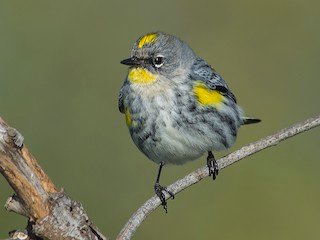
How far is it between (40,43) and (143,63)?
3.67 metres

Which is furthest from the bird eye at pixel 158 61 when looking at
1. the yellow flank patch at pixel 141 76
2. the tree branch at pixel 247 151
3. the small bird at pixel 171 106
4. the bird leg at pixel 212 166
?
the tree branch at pixel 247 151

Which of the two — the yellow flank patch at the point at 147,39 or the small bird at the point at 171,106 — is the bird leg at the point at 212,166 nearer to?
the small bird at the point at 171,106

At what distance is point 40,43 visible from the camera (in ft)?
33.8

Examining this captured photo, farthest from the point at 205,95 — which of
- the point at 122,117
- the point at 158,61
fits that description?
the point at 122,117

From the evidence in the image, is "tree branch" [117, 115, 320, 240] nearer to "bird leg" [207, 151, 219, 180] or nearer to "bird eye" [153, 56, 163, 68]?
"bird leg" [207, 151, 219, 180]

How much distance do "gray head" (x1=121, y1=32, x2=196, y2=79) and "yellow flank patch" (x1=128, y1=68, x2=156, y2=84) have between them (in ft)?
0.11

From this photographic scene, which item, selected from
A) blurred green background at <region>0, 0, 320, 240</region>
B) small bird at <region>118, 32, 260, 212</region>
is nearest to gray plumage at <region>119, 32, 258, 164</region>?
small bird at <region>118, 32, 260, 212</region>

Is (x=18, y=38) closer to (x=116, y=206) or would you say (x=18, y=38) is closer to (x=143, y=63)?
(x=116, y=206)

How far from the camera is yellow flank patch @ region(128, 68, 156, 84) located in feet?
22.7

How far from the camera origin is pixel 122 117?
30.9 ft

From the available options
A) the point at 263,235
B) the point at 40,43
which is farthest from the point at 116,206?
the point at 40,43

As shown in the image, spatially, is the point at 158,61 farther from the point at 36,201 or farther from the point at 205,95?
the point at 36,201

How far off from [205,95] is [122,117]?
8.59 ft

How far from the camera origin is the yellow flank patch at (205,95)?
271 inches
